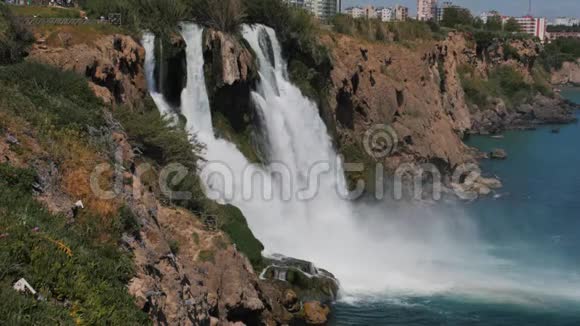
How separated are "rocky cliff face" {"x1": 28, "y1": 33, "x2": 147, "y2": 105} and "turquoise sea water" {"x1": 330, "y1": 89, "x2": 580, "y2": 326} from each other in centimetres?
926

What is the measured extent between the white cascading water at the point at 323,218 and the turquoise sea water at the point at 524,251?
65 cm

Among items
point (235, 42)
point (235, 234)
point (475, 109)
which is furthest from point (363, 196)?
point (475, 109)

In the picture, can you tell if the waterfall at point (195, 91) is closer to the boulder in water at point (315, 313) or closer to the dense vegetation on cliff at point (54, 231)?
the boulder in water at point (315, 313)

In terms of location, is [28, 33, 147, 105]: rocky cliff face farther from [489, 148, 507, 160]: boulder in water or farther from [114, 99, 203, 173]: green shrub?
[489, 148, 507, 160]: boulder in water

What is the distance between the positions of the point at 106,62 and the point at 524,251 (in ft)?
56.1

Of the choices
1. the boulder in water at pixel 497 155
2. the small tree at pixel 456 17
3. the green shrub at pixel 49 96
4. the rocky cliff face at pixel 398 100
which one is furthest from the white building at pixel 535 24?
the green shrub at pixel 49 96

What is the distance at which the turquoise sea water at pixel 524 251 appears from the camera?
19625 mm

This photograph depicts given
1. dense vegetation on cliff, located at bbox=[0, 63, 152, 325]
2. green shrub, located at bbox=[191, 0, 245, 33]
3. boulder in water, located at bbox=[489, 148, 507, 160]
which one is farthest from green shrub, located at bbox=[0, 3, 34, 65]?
boulder in water, located at bbox=[489, 148, 507, 160]

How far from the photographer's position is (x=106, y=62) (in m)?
20.8

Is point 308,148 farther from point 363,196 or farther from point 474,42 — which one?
point 474,42

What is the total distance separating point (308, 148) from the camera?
31203mm

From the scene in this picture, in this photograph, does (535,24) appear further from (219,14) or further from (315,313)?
(315,313)

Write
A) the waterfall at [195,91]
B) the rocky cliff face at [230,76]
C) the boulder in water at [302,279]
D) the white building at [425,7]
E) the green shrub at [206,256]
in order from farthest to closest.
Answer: the white building at [425,7] < the rocky cliff face at [230,76] < the waterfall at [195,91] < the boulder in water at [302,279] < the green shrub at [206,256]

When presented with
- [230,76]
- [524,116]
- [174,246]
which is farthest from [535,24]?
[174,246]
